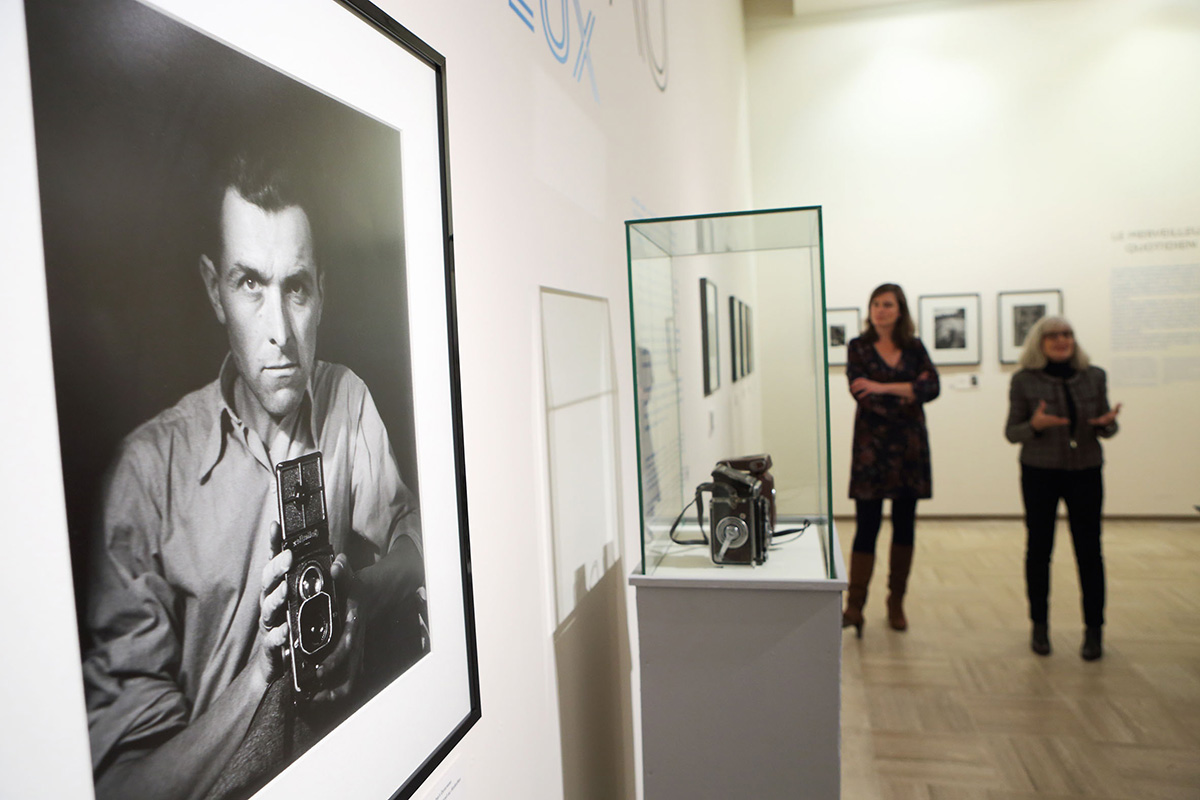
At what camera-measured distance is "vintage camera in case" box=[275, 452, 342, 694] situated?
28.3 inches

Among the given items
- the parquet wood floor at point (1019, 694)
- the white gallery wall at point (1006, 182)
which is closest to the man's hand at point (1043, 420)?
the parquet wood floor at point (1019, 694)

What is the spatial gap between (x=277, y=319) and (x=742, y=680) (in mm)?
1431

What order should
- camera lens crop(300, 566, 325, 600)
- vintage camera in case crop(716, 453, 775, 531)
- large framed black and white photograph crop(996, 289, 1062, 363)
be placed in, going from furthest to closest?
1. large framed black and white photograph crop(996, 289, 1062, 363)
2. vintage camera in case crop(716, 453, 775, 531)
3. camera lens crop(300, 566, 325, 600)

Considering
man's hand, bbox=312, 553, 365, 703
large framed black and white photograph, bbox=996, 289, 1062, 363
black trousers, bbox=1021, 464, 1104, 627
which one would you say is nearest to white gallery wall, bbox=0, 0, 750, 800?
man's hand, bbox=312, 553, 365, 703

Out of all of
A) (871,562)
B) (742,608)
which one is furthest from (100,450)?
(871,562)

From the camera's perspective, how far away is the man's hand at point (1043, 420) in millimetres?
3592

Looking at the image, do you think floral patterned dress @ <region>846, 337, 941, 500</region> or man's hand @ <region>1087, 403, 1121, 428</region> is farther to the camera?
floral patterned dress @ <region>846, 337, 941, 500</region>

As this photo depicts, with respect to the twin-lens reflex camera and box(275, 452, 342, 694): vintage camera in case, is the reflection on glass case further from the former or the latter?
box(275, 452, 342, 694): vintage camera in case

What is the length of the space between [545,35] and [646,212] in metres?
1.13

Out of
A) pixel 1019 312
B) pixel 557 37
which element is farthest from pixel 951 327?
pixel 557 37

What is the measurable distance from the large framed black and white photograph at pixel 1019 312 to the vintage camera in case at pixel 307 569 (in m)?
7.14

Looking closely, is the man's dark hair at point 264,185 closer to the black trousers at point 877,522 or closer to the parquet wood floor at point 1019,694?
the parquet wood floor at point 1019,694

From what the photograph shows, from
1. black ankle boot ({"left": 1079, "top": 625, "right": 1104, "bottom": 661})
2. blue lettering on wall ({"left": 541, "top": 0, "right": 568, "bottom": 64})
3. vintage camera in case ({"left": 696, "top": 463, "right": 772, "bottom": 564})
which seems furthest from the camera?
black ankle boot ({"left": 1079, "top": 625, "right": 1104, "bottom": 661})

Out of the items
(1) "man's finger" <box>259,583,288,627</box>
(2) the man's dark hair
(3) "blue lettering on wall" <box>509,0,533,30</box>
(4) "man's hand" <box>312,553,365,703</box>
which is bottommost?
(4) "man's hand" <box>312,553,365,703</box>
